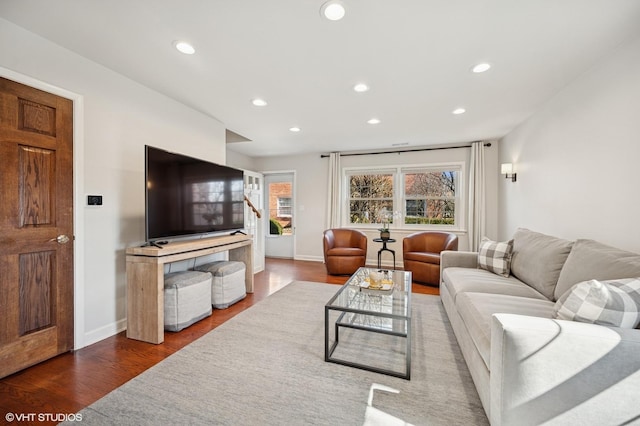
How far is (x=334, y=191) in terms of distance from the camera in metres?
5.60

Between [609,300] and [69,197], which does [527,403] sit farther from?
[69,197]

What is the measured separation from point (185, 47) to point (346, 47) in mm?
1243

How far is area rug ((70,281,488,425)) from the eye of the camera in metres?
1.40

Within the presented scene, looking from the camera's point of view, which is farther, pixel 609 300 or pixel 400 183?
pixel 400 183

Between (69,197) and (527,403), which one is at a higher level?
(69,197)

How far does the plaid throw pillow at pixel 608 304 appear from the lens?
45.3 inches

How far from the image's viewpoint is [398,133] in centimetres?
428

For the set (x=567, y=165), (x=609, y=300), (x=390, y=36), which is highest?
(x=390, y=36)

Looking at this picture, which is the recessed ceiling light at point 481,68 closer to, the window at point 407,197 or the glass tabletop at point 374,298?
the glass tabletop at point 374,298

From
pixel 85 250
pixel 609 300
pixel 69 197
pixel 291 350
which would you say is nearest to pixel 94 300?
pixel 85 250

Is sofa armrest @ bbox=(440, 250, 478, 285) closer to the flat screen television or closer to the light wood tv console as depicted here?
the flat screen television

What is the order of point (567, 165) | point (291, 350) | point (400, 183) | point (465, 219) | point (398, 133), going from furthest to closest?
point (400, 183) → point (465, 219) → point (398, 133) → point (567, 165) → point (291, 350)

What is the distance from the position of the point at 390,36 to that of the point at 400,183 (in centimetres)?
370

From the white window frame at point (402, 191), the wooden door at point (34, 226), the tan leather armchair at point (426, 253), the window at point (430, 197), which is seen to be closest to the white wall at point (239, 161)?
the white window frame at point (402, 191)
